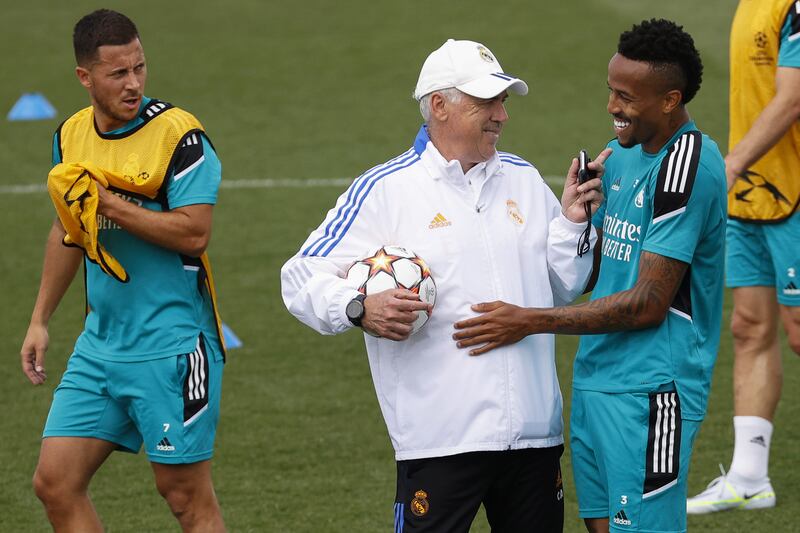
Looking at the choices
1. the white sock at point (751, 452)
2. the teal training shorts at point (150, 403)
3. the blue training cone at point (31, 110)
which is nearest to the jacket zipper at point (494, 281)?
the teal training shorts at point (150, 403)

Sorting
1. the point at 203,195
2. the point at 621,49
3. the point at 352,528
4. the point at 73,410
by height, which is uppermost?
the point at 621,49

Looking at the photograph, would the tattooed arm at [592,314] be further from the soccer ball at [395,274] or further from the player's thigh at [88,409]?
the player's thigh at [88,409]

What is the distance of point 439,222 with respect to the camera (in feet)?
15.5

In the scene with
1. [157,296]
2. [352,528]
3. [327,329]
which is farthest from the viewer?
[352,528]

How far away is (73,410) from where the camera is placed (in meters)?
5.41

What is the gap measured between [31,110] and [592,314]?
41.0 feet

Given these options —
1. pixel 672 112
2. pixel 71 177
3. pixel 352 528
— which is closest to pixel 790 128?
pixel 672 112

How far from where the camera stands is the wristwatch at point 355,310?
14.7ft

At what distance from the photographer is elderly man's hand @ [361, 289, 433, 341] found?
14.5ft

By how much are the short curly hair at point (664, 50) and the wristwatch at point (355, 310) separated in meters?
1.20

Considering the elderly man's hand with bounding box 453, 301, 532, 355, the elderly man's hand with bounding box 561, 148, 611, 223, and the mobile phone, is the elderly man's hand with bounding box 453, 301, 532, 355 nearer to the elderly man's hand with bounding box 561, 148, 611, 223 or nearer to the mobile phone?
the elderly man's hand with bounding box 561, 148, 611, 223

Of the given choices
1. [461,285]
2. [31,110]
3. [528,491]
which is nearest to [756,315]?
[528,491]

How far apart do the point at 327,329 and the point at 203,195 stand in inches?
38.6

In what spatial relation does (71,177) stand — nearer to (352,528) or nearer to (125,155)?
(125,155)
